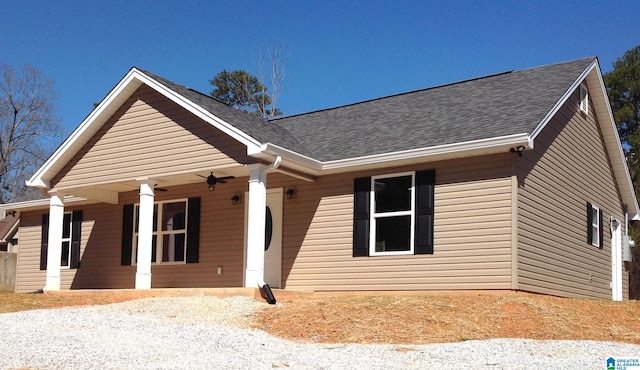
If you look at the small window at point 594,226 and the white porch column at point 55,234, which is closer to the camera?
the small window at point 594,226

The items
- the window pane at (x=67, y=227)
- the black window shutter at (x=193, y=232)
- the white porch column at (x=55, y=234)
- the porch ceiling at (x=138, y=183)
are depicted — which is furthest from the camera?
the window pane at (x=67, y=227)

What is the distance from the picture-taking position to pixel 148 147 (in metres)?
15.2

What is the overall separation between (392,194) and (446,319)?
12.8ft

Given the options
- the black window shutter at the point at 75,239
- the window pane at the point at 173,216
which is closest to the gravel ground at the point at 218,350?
the window pane at the point at 173,216

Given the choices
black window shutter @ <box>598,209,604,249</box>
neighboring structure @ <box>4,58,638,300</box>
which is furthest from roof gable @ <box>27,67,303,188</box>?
black window shutter @ <box>598,209,604,249</box>

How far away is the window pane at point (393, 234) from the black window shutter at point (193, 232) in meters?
4.52

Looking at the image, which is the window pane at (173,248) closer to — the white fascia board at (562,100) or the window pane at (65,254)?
the window pane at (65,254)

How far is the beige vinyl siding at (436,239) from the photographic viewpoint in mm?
12641

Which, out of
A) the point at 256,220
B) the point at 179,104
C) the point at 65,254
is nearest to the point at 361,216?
the point at 256,220

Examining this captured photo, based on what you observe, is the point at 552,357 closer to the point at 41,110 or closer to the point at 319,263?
the point at 319,263

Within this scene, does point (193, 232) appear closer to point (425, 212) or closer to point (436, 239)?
point (425, 212)

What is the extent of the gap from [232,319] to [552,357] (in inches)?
185

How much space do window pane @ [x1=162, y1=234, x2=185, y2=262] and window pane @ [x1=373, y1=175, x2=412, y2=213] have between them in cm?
518

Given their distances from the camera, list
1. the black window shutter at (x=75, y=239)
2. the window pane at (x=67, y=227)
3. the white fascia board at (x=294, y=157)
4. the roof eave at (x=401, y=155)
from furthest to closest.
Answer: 1. the window pane at (x=67, y=227)
2. the black window shutter at (x=75, y=239)
3. the white fascia board at (x=294, y=157)
4. the roof eave at (x=401, y=155)
